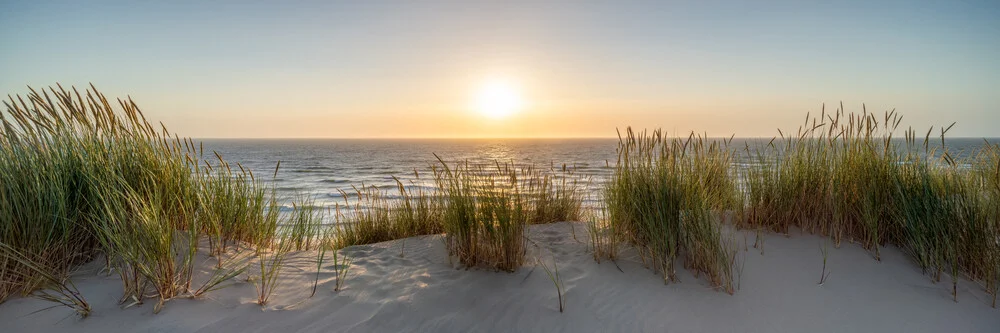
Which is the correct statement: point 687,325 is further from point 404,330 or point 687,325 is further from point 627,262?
point 404,330

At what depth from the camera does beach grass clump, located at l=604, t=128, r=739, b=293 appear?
3604 mm

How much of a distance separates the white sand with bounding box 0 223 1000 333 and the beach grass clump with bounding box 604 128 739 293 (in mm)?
163

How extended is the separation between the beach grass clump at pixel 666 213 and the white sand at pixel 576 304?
0.53 ft

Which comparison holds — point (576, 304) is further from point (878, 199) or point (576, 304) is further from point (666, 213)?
point (878, 199)

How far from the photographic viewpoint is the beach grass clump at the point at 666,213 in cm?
360

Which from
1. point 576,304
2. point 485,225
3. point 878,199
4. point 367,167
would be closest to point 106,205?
point 485,225

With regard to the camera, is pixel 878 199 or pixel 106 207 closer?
pixel 106 207

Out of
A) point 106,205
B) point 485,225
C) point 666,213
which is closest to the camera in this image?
point 106,205

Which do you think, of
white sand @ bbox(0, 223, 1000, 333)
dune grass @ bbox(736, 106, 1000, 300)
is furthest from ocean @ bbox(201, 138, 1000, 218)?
white sand @ bbox(0, 223, 1000, 333)

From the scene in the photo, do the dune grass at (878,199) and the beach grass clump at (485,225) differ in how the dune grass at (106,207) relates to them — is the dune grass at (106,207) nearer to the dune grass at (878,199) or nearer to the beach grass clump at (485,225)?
the beach grass clump at (485,225)

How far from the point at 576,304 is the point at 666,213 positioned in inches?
44.7

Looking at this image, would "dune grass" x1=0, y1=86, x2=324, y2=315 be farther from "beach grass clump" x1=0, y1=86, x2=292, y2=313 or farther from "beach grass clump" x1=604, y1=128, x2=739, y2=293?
"beach grass clump" x1=604, y1=128, x2=739, y2=293

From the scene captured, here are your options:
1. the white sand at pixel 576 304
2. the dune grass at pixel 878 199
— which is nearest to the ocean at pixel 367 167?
the dune grass at pixel 878 199

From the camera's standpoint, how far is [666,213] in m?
3.70
